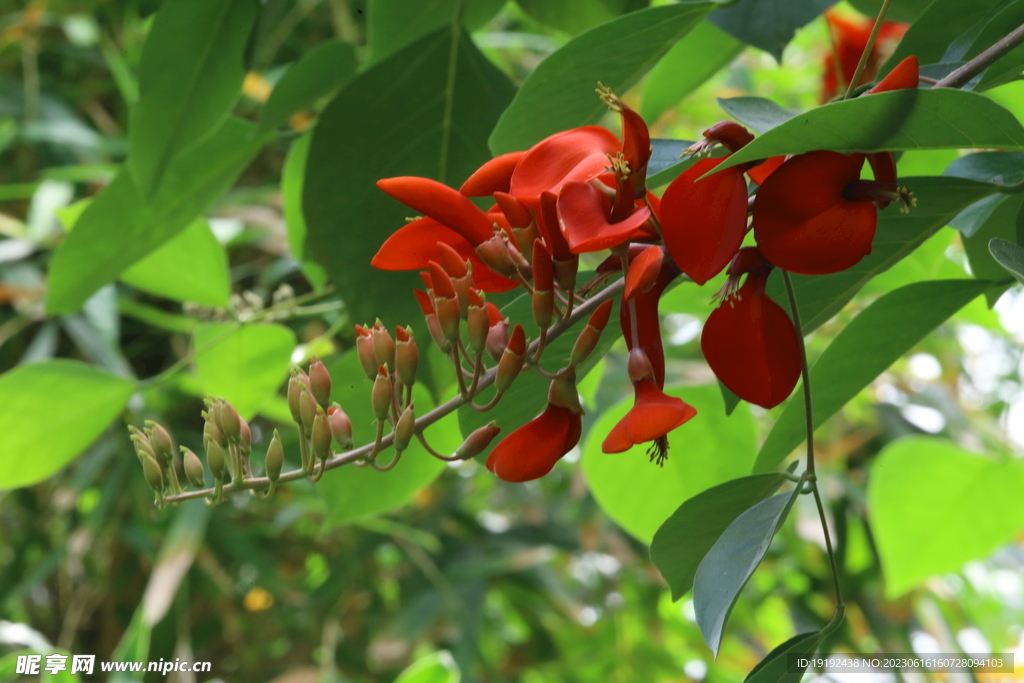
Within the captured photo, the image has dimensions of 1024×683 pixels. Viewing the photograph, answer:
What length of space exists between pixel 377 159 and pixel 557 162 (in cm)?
18

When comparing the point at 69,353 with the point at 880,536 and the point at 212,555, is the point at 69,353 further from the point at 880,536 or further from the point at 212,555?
the point at 880,536

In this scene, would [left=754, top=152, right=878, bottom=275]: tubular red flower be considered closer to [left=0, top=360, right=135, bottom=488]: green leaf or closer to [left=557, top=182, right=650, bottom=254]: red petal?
Answer: [left=557, top=182, right=650, bottom=254]: red petal

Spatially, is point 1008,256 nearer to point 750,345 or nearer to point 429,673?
point 750,345

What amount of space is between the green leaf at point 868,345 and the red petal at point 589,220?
14 centimetres

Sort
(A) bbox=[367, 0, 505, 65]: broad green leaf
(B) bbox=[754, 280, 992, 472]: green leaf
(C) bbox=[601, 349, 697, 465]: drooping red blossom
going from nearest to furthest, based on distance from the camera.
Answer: (C) bbox=[601, 349, 697, 465]: drooping red blossom < (B) bbox=[754, 280, 992, 472]: green leaf < (A) bbox=[367, 0, 505, 65]: broad green leaf

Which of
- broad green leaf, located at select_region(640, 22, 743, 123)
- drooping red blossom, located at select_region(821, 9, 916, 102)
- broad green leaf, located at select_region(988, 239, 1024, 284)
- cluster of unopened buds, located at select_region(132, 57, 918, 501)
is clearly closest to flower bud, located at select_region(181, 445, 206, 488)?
cluster of unopened buds, located at select_region(132, 57, 918, 501)

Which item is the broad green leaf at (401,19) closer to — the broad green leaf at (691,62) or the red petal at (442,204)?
the broad green leaf at (691,62)

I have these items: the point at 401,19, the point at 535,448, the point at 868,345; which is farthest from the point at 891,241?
the point at 401,19

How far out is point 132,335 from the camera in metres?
0.99

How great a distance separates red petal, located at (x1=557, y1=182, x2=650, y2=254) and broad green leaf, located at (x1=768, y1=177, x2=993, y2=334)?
0.10 metres

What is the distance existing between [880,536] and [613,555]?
1.52 feet

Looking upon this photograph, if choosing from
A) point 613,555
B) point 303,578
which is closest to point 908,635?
point 613,555

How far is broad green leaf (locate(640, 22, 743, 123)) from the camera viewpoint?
0.45m

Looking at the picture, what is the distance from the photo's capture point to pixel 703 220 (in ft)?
0.67
